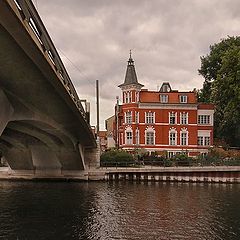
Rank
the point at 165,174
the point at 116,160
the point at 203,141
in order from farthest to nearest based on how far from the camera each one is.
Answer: the point at 203,141 < the point at 116,160 < the point at 165,174

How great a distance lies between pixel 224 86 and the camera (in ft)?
172

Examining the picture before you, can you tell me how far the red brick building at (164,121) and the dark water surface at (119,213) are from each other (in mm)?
24178

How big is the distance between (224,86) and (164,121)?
13.0 metres

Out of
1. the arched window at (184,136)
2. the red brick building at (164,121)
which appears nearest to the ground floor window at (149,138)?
the red brick building at (164,121)

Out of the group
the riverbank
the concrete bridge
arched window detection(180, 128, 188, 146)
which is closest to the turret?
arched window detection(180, 128, 188, 146)

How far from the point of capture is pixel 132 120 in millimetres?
61875

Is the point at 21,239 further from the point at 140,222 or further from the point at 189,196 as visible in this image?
the point at 189,196

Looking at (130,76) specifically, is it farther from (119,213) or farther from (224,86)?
(119,213)

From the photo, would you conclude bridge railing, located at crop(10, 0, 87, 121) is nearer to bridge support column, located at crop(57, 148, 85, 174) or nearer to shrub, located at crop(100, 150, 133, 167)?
bridge support column, located at crop(57, 148, 85, 174)

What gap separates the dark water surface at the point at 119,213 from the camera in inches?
755

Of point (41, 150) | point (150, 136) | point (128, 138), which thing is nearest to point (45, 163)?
point (41, 150)

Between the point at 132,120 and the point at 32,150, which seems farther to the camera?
the point at 132,120

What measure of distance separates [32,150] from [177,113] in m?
28.5

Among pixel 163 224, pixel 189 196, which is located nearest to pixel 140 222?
pixel 163 224
